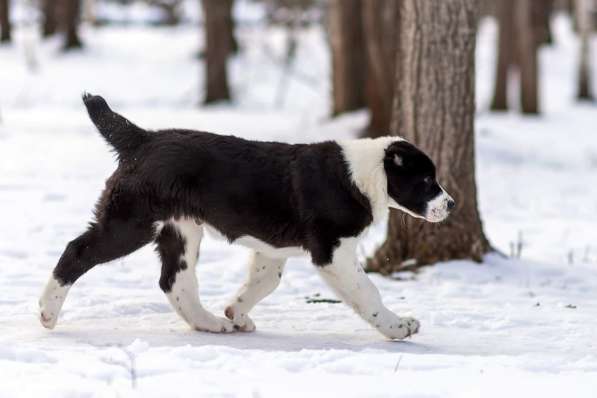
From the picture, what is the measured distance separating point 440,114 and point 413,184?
87.7 inches

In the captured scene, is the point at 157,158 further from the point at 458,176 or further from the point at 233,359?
the point at 458,176

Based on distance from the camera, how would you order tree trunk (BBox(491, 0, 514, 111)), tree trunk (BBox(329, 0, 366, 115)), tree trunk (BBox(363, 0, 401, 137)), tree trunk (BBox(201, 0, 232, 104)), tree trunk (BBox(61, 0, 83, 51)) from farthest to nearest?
tree trunk (BBox(61, 0, 83, 51)) < tree trunk (BBox(491, 0, 514, 111)) < tree trunk (BBox(201, 0, 232, 104)) < tree trunk (BBox(329, 0, 366, 115)) < tree trunk (BBox(363, 0, 401, 137))

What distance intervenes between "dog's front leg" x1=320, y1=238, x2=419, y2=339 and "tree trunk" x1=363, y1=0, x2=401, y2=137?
8.65 m

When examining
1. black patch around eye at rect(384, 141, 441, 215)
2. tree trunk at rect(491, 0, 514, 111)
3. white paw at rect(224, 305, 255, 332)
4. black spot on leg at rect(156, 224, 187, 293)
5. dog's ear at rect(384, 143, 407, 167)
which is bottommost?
tree trunk at rect(491, 0, 514, 111)

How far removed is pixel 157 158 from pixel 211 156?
0.99 feet

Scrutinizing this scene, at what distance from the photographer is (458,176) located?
26.1 ft

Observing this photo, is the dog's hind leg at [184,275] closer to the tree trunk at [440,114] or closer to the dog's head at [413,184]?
the dog's head at [413,184]

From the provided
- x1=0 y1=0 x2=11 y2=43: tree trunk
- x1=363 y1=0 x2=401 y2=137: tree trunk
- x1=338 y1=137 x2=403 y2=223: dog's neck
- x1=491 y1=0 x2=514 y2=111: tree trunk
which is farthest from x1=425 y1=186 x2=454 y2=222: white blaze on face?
x1=0 y1=0 x2=11 y2=43: tree trunk

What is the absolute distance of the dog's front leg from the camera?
5.56 meters

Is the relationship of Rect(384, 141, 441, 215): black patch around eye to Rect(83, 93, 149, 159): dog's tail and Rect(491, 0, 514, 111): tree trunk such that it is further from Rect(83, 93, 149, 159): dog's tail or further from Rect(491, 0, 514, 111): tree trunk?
Rect(491, 0, 514, 111): tree trunk

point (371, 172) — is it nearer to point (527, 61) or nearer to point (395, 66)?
point (395, 66)

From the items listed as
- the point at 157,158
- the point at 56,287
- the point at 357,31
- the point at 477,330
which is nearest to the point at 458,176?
the point at 477,330

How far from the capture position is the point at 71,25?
32.7 metres

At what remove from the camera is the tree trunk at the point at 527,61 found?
22234 millimetres
